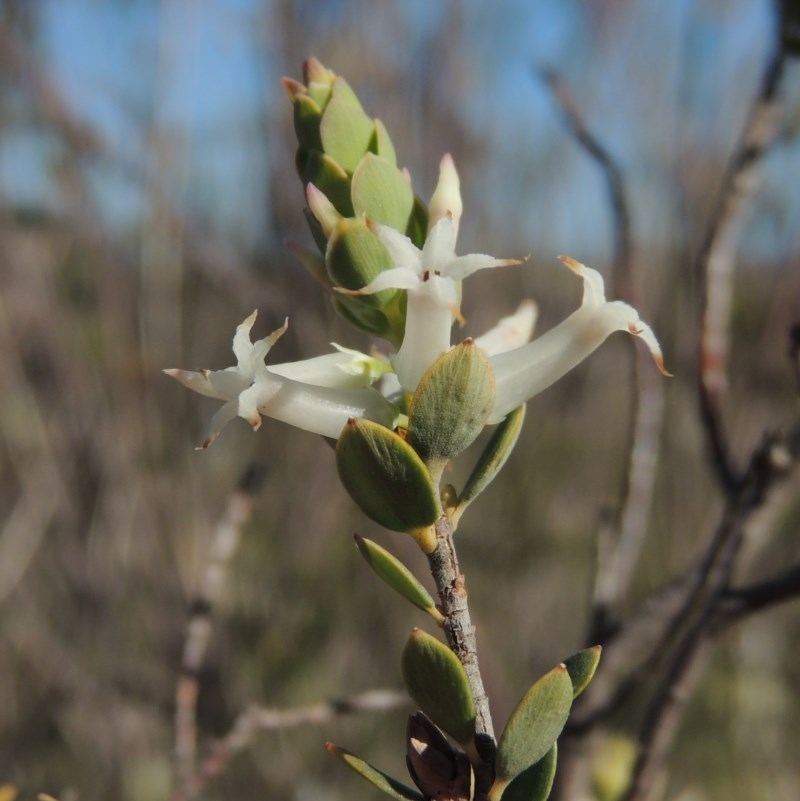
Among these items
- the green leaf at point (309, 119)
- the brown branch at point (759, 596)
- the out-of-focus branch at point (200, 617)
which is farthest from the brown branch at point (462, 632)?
the out-of-focus branch at point (200, 617)

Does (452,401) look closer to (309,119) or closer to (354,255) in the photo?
(354,255)

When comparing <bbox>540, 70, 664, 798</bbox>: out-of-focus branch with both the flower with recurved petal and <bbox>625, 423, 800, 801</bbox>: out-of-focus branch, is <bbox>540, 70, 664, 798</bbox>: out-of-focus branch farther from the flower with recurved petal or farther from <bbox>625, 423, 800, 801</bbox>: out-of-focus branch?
the flower with recurved petal

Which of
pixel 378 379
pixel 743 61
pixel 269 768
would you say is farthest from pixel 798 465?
pixel 269 768

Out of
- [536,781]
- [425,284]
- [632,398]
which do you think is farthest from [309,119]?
[632,398]

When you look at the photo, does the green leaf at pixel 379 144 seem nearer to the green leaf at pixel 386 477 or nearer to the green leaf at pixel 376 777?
the green leaf at pixel 386 477

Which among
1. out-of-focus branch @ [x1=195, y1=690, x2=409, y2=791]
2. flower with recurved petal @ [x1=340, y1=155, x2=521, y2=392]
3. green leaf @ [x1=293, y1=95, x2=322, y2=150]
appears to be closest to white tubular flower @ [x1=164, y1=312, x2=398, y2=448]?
flower with recurved petal @ [x1=340, y1=155, x2=521, y2=392]

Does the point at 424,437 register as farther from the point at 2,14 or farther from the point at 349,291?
the point at 2,14
